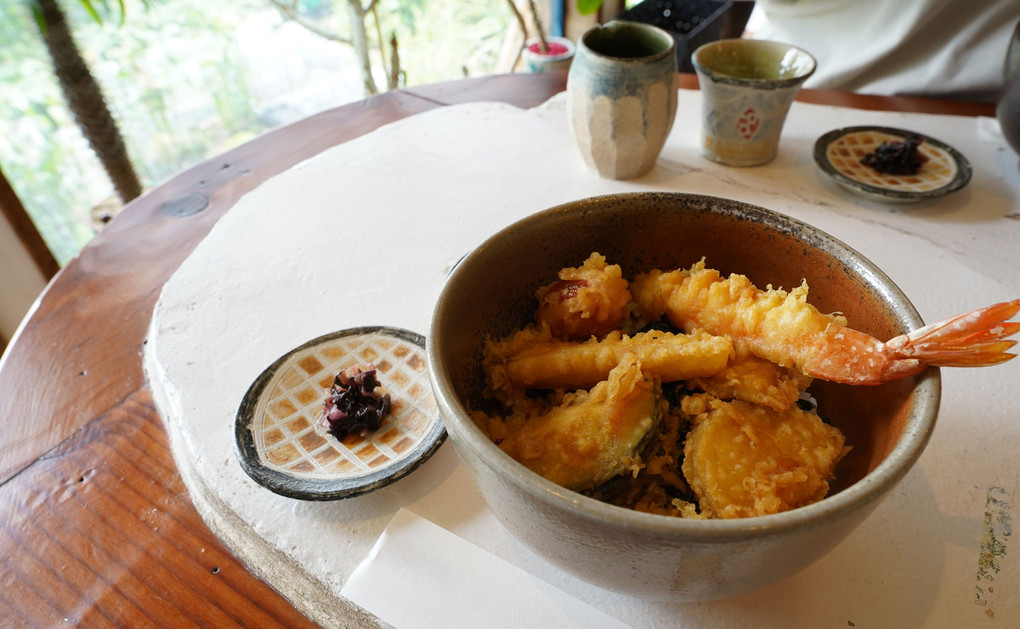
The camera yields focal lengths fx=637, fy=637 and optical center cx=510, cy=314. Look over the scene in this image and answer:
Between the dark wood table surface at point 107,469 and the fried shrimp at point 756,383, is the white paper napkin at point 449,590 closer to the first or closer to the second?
the dark wood table surface at point 107,469

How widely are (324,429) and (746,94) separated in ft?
3.83

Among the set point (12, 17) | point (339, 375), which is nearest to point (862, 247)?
point (339, 375)

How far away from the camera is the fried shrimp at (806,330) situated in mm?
631

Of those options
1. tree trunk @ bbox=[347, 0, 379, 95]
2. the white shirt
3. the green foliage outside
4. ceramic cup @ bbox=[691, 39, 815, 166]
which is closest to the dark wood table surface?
the green foliage outside

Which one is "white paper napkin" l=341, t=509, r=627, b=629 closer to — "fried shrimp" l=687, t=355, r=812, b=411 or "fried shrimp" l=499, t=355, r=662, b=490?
"fried shrimp" l=499, t=355, r=662, b=490

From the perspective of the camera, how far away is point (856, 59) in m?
2.16

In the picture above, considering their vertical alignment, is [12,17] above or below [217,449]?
above

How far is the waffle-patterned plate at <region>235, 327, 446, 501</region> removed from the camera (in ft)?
2.74

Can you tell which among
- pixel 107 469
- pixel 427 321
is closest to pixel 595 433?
pixel 427 321

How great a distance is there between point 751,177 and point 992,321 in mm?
930

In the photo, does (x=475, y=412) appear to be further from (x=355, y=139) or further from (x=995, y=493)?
(x=355, y=139)

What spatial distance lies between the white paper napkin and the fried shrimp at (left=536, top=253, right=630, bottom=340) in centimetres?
31

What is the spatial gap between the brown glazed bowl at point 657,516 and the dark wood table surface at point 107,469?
15.1 inches

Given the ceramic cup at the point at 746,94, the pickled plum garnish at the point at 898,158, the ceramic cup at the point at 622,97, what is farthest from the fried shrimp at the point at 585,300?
the pickled plum garnish at the point at 898,158
